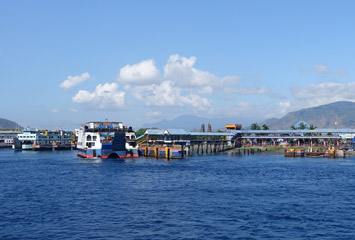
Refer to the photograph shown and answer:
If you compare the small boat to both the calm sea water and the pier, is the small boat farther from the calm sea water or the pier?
the calm sea water

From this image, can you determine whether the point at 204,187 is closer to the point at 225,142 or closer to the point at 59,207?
the point at 59,207

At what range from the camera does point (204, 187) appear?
54594mm

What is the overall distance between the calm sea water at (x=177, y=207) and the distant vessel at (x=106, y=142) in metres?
39.1

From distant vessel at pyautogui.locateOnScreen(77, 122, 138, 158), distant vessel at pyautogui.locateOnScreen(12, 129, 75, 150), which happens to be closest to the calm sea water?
distant vessel at pyautogui.locateOnScreen(77, 122, 138, 158)

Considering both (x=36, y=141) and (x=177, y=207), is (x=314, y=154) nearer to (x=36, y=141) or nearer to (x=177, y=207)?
(x=177, y=207)

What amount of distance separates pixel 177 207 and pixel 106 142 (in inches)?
2664

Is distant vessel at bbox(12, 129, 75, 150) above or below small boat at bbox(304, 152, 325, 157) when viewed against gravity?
above

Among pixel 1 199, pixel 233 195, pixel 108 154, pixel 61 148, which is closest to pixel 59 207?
pixel 1 199

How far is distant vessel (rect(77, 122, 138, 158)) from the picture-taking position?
344 ft

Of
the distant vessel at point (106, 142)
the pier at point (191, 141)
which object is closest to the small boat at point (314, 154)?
the pier at point (191, 141)

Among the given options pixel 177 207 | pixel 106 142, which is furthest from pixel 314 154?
pixel 177 207

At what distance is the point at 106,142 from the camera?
10588cm

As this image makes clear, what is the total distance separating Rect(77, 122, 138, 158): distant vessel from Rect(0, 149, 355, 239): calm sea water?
128 ft

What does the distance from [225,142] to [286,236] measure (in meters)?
149
